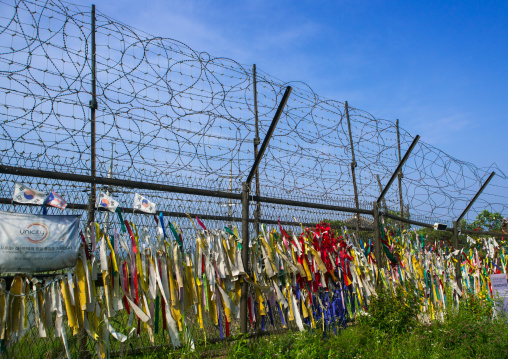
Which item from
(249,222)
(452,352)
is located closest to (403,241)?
(452,352)

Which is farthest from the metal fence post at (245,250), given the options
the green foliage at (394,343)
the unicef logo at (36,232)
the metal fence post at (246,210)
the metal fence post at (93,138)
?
the unicef logo at (36,232)

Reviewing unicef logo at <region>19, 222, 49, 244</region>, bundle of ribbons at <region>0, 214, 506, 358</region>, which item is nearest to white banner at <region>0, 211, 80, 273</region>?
unicef logo at <region>19, 222, 49, 244</region>

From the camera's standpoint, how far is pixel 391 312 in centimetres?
512

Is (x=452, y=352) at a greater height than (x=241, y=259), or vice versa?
(x=241, y=259)

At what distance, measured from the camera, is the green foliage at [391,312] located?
5.04 meters

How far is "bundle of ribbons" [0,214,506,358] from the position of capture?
3.22m

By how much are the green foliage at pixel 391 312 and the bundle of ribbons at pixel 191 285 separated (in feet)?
0.70

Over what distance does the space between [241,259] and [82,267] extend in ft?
4.72

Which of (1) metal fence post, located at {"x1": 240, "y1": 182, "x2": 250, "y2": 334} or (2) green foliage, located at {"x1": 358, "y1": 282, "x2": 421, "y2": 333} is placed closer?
(1) metal fence post, located at {"x1": 240, "y1": 182, "x2": 250, "y2": 334}

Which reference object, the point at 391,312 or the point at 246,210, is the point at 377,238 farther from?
the point at 246,210

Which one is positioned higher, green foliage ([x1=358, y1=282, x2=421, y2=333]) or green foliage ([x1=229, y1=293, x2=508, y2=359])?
green foliage ([x1=358, y1=282, x2=421, y2=333])

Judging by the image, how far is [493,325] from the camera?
5.36 meters

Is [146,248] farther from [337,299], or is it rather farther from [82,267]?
[337,299]

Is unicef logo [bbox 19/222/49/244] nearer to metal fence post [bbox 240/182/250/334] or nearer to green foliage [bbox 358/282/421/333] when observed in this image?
metal fence post [bbox 240/182/250/334]
